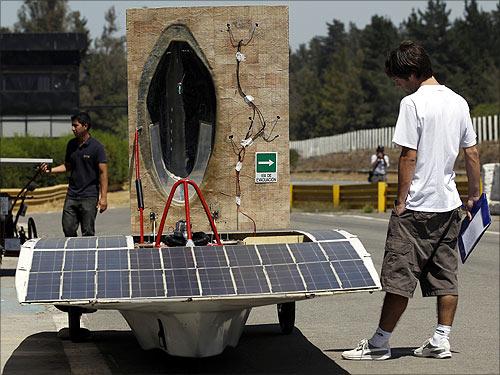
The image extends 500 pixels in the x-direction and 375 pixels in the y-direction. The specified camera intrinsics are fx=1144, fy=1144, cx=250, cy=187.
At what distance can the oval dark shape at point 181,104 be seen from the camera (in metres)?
11.7

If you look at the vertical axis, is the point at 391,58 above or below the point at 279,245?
above

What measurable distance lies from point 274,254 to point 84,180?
519cm

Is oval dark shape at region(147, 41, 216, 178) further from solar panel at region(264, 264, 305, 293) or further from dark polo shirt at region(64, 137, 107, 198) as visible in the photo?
solar panel at region(264, 264, 305, 293)

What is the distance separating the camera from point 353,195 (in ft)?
112

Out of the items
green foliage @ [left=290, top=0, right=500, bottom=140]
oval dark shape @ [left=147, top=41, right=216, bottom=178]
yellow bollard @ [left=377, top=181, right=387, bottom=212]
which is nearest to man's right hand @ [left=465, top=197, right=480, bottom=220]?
oval dark shape @ [left=147, top=41, right=216, bottom=178]

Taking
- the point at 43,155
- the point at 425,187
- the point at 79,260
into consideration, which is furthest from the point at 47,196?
the point at 425,187

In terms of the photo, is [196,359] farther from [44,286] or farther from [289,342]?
[289,342]

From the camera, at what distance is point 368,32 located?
102 meters

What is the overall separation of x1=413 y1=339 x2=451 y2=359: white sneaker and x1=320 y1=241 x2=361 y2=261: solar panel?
0.85m

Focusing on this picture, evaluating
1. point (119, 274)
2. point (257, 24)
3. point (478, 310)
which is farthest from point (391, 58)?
point (478, 310)

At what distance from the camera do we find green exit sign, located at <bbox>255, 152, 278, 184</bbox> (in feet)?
37.8

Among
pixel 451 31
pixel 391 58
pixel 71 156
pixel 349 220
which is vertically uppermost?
pixel 451 31

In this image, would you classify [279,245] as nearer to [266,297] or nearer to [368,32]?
[266,297]

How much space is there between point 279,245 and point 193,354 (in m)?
1.07
